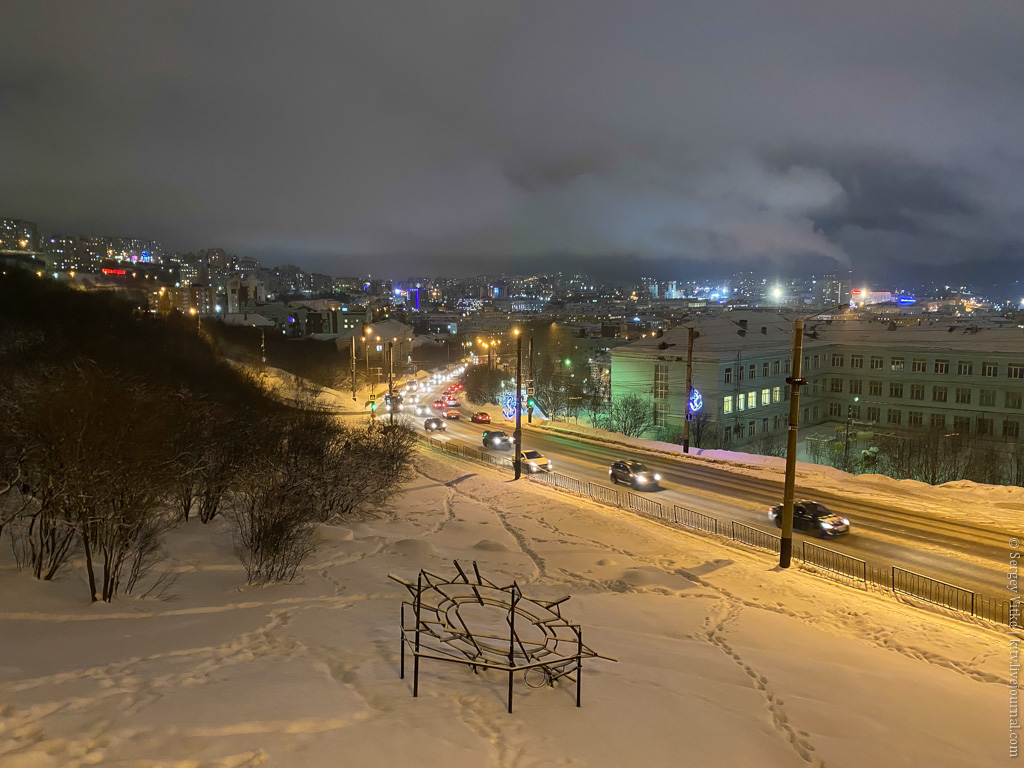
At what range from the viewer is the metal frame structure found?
7008 mm

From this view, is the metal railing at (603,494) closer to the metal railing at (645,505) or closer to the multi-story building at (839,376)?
the metal railing at (645,505)

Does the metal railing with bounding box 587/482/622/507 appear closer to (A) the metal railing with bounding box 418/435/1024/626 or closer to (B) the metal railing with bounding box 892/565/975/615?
(A) the metal railing with bounding box 418/435/1024/626

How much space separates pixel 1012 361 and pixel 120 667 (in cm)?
5981

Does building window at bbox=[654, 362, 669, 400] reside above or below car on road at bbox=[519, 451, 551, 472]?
above

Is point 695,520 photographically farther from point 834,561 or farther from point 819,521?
point 834,561

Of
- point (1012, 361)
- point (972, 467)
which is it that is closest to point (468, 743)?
point (972, 467)

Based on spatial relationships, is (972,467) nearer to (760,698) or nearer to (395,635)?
(760,698)

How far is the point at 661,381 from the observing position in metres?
50.3

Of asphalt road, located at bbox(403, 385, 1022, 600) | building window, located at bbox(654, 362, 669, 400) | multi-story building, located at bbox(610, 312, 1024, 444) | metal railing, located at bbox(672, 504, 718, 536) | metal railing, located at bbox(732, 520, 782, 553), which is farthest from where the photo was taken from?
building window, located at bbox(654, 362, 669, 400)

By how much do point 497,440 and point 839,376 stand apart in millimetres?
37608

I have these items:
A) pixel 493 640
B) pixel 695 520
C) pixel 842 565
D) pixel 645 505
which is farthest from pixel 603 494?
pixel 493 640

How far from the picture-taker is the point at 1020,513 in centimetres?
2095

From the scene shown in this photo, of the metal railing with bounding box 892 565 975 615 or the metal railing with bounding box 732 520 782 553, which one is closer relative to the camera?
the metal railing with bounding box 892 565 975 615

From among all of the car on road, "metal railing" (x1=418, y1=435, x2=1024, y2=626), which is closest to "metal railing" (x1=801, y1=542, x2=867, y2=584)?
"metal railing" (x1=418, y1=435, x2=1024, y2=626)
